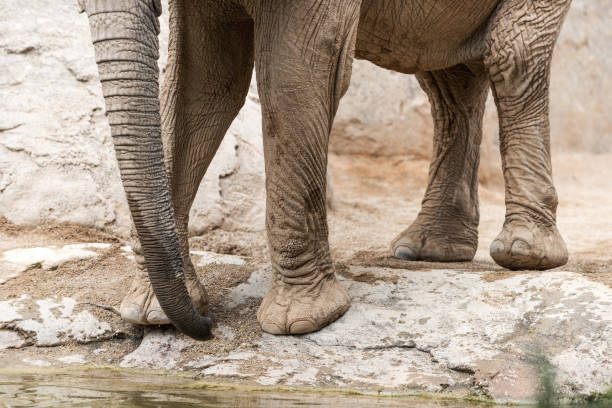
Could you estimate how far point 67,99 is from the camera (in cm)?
572

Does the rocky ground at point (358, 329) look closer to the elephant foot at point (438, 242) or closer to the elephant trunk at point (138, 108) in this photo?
the elephant foot at point (438, 242)

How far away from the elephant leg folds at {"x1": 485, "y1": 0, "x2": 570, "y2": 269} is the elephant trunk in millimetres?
1882

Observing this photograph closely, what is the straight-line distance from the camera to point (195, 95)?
12.8ft

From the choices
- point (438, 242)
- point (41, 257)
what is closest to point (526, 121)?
point (438, 242)

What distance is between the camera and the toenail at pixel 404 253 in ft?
16.9

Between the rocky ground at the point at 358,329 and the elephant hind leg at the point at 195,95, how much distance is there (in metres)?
0.21

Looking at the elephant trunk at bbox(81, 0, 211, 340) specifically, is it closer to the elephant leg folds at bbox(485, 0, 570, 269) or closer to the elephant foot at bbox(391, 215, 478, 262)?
the elephant leg folds at bbox(485, 0, 570, 269)

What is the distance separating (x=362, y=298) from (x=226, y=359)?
714mm

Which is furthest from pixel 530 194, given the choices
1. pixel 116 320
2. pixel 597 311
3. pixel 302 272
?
pixel 116 320

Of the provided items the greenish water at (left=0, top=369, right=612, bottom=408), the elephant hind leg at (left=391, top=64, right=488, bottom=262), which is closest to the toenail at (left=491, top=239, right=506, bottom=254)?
the elephant hind leg at (left=391, top=64, right=488, bottom=262)

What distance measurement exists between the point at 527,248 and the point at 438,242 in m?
0.92

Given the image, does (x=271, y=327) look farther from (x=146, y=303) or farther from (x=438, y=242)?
(x=438, y=242)

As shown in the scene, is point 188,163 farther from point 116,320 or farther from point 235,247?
point 235,247

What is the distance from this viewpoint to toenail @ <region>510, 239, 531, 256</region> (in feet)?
13.9
